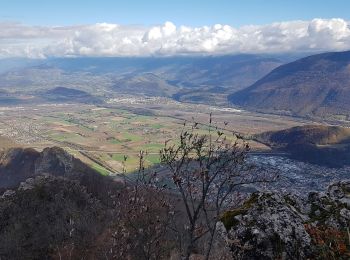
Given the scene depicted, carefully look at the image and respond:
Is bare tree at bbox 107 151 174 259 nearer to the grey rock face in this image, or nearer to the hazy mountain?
the grey rock face

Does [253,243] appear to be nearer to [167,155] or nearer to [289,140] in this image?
[167,155]

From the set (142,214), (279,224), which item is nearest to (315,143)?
(142,214)

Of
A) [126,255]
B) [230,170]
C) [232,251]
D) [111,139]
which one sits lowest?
[111,139]

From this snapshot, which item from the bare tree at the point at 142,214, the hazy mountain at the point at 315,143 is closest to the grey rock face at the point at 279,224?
the bare tree at the point at 142,214

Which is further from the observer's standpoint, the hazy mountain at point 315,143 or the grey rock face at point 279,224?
the hazy mountain at point 315,143

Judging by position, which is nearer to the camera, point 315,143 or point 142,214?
point 142,214

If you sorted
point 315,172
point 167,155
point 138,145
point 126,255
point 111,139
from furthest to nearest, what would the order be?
point 111,139 < point 138,145 < point 315,172 < point 126,255 < point 167,155

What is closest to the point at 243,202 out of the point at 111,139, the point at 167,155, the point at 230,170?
the point at 230,170

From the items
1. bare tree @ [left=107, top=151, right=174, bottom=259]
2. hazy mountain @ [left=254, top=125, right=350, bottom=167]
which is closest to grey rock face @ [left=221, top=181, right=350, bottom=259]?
bare tree @ [left=107, top=151, right=174, bottom=259]

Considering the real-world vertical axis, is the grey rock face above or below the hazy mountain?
above

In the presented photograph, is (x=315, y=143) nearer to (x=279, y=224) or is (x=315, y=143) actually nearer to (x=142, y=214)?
(x=142, y=214)

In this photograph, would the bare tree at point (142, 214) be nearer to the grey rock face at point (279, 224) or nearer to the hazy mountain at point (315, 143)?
the grey rock face at point (279, 224)
